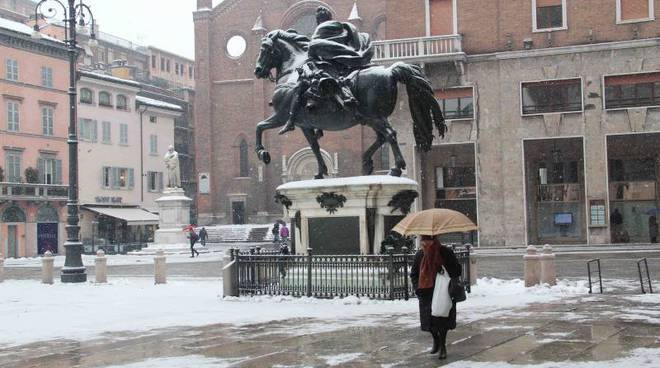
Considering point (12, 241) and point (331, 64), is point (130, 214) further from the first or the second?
point (331, 64)

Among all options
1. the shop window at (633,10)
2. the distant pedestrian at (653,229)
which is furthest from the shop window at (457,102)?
the distant pedestrian at (653,229)

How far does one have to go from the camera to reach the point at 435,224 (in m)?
9.74

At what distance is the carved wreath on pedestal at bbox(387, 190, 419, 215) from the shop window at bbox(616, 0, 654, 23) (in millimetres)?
27188

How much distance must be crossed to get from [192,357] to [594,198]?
32.8m

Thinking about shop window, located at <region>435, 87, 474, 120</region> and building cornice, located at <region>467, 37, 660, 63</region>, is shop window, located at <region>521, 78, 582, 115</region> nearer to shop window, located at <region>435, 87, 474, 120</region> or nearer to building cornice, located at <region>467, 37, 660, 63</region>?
building cornice, located at <region>467, 37, 660, 63</region>

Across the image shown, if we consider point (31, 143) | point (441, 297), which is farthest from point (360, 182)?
point (31, 143)

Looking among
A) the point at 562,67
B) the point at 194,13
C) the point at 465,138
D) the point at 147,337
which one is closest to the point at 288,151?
the point at 194,13

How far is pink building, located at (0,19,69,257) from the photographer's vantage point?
164 ft

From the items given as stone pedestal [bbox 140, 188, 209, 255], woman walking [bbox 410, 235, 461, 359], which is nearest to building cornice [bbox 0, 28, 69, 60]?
stone pedestal [bbox 140, 188, 209, 255]

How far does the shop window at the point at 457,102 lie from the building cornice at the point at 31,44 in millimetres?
26455

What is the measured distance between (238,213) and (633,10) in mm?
34265

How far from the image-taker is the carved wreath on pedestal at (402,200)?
15.6m

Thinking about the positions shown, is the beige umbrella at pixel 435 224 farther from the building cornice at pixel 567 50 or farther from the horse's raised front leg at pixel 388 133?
the building cornice at pixel 567 50

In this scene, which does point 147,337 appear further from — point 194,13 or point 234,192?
point 194,13
